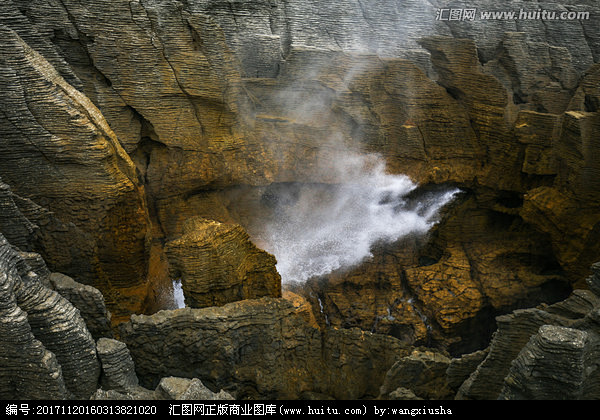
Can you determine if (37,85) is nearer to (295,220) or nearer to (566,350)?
(295,220)

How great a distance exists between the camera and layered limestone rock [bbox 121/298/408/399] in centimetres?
865

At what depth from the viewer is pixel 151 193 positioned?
11914mm

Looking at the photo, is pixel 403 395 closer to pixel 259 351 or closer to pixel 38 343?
pixel 259 351

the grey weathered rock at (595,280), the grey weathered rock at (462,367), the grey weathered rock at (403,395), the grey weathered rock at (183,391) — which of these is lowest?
the grey weathered rock at (462,367)

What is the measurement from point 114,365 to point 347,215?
6877mm

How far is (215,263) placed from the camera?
9352 mm

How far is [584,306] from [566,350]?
5.21ft

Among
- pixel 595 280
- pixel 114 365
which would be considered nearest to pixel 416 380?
pixel 595 280

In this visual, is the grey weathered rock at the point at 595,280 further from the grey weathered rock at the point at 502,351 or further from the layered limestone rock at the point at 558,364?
the grey weathered rock at the point at 502,351

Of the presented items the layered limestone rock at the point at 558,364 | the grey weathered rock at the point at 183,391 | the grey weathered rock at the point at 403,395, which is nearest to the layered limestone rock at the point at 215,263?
the grey weathered rock at the point at 183,391

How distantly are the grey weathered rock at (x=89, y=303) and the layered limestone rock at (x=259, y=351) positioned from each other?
38cm

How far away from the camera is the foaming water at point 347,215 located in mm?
12852

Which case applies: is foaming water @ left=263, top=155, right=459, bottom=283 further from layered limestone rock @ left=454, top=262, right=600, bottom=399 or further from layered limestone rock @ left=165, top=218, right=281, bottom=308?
layered limestone rock @ left=454, top=262, right=600, bottom=399
